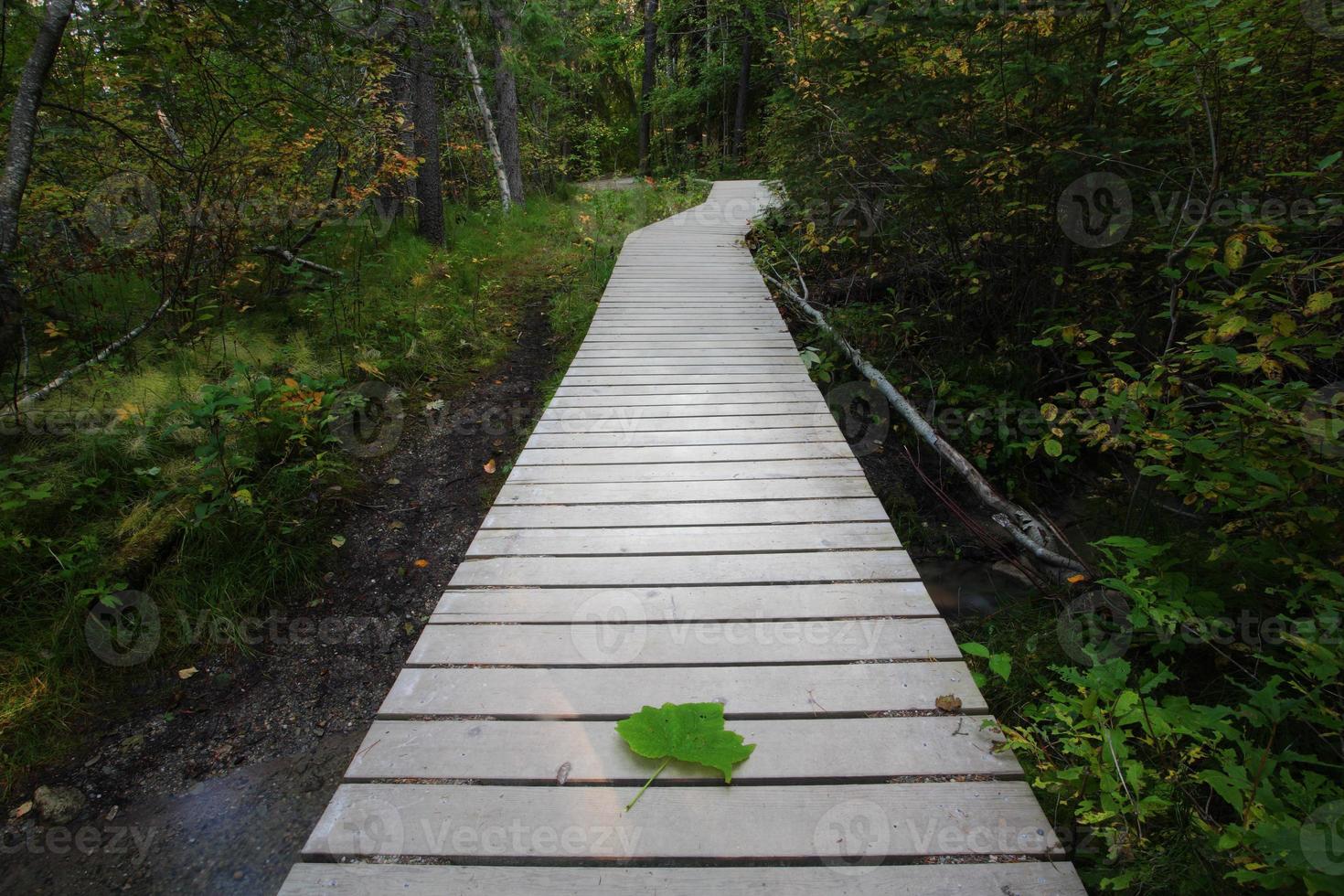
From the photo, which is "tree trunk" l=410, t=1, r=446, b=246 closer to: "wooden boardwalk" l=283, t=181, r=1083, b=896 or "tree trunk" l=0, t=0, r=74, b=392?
"tree trunk" l=0, t=0, r=74, b=392

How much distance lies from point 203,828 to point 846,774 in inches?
104

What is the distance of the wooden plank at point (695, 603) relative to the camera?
222 cm

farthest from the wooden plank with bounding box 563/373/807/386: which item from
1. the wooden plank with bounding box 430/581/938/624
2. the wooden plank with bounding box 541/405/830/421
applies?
the wooden plank with bounding box 430/581/938/624

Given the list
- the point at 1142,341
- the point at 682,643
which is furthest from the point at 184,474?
the point at 1142,341

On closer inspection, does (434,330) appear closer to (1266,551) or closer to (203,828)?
(203,828)

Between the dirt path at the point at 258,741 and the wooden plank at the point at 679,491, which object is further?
the wooden plank at the point at 679,491

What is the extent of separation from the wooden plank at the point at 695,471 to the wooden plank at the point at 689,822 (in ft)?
5.85

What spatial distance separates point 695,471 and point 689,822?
198cm

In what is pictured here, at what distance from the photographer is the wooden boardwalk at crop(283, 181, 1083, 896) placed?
1436 millimetres

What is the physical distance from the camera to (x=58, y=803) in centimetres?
247

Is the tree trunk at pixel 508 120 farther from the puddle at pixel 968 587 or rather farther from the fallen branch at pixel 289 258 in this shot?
the puddle at pixel 968 587

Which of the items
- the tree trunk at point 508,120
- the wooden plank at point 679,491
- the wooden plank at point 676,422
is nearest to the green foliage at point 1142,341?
the wooden plank at point 679,491

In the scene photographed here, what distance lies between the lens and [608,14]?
21516 millimetres

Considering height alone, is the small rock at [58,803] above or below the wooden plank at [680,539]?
below
